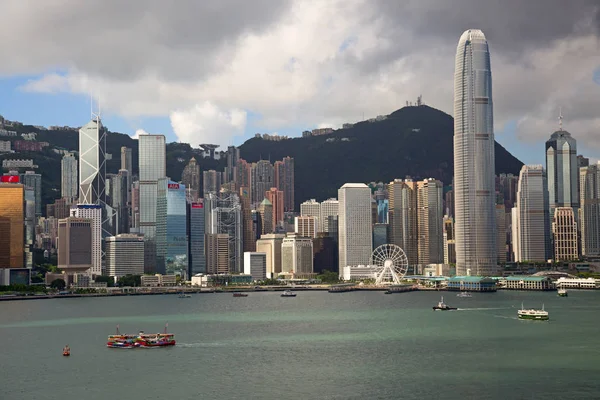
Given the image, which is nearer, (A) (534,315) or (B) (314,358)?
(B) (314,358)

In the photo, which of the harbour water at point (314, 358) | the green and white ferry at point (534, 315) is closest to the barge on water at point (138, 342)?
the harbour water at point (314, 358)

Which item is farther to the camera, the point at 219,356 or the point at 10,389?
the point at 219,356

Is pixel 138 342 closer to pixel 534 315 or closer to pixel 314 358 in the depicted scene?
pixel 314 358

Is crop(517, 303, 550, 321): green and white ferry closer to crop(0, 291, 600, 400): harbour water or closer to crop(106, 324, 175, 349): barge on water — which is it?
crop(0, 291, 600, 400): harbour water

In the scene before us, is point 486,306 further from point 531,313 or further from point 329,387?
point 329,387

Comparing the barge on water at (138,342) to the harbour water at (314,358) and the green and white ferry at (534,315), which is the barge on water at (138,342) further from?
the green and white ferry at (534,315)

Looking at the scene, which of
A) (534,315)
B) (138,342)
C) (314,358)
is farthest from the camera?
(534,315)

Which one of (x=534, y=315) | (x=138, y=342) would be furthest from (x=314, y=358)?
(x=534, y=315)

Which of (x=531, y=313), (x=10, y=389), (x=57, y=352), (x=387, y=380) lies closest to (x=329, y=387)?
(x=387, y=380)
